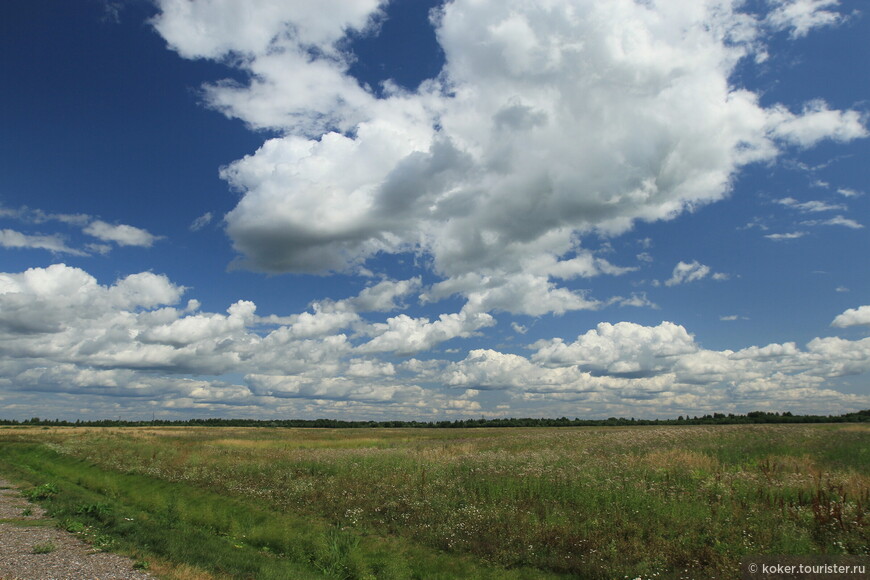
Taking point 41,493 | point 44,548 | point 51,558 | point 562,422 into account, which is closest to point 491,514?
point 51,558

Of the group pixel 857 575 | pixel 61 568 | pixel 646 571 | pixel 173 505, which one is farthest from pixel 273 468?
pixel 857 575

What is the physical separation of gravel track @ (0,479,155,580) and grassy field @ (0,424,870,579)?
67cm

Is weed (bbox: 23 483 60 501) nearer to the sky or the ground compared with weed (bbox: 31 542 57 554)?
nearer to the ground

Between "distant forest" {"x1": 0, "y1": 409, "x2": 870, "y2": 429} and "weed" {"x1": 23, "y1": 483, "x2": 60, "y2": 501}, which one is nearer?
"weed" {"x1": 23, "y1": 483, "x2": 60, "y2": 501}

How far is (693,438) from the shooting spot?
3625 cm

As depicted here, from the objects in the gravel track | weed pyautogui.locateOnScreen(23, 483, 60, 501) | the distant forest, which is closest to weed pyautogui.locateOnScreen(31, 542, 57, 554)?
the gravel track

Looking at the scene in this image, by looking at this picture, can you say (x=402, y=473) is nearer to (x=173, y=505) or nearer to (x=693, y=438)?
(x=173, y=505)

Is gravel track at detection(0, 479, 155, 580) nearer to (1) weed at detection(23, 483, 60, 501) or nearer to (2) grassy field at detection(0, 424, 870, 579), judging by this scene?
(2) grassy field at detection(0, 424, 870, 579)

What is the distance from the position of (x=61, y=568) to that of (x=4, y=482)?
75.5ft

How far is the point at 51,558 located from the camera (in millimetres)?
12461

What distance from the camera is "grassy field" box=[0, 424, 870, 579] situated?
13109 mm

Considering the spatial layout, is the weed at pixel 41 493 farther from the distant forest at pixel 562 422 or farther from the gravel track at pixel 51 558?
the distant forest at pixel 562 422

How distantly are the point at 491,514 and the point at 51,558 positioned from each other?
12681mm

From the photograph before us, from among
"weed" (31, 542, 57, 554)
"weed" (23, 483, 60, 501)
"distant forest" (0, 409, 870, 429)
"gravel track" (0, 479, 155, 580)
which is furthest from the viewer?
"distant forest" (0, 409, 870, 429)
